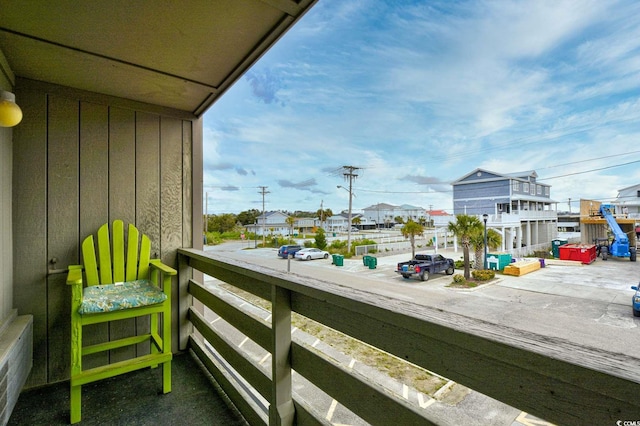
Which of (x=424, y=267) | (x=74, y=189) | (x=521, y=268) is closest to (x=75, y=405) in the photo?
(x=74, y=189)

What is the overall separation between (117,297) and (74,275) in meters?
0.24

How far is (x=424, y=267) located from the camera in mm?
9414

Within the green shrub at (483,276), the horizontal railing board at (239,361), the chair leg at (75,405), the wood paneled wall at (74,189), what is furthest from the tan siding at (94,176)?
the green shrub at (483,276)

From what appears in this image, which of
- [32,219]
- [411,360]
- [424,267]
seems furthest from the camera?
[424,267]

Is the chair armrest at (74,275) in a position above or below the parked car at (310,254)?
above

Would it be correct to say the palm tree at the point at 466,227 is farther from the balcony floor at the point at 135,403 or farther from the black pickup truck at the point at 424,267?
the balcony floor at the point at 135,403

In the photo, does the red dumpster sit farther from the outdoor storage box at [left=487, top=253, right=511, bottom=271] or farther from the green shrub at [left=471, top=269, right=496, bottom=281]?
the green shrub at [left=471, top=269, right=496, bottom=281]

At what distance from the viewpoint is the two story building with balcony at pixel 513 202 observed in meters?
15.5

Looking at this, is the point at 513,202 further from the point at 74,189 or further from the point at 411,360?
the point at 74,189

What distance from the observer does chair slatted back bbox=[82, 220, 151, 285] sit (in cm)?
171

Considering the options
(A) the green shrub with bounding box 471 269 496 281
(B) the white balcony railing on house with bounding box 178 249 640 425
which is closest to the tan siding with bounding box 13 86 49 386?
(B) the white balcony railing on house with bounding box 178 249 640 425

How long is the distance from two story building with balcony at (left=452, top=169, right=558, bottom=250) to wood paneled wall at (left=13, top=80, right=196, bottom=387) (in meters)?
15.6

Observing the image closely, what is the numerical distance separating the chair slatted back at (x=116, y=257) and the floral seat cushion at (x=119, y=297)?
0.09 meters

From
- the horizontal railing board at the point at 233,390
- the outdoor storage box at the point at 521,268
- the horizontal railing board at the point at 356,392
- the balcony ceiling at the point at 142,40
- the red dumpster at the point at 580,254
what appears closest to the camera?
the horizontal railing board at the point at 356,392
